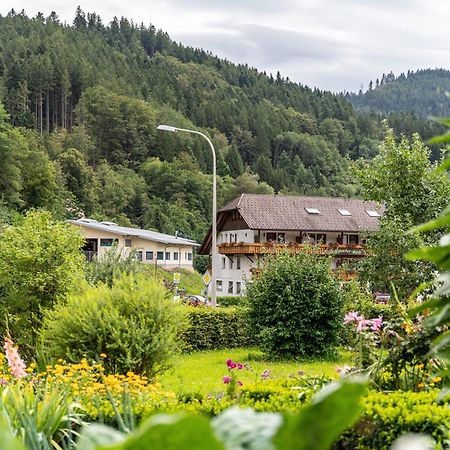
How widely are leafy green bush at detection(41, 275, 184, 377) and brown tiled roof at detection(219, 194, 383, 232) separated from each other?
4217 centimetres

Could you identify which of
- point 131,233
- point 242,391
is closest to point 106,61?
point 131,233

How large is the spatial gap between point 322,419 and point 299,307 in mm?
22273

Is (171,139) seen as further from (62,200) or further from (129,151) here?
(62,200)

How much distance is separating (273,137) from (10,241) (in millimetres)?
129206

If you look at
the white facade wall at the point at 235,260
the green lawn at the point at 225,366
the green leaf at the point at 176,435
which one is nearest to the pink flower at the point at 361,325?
the green lawn at the point at 225,366

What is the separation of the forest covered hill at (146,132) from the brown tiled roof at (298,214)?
64.3 ft

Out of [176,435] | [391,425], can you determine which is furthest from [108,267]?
[176,435]

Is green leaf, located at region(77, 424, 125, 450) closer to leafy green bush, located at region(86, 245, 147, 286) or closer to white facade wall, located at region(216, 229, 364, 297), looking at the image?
leafy green bush, located at region(86, 245, 147, 286)

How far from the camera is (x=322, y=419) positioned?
0.80 m

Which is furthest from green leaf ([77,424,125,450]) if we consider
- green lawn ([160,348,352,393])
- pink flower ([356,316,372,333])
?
green lawn ([160,348,352,393])

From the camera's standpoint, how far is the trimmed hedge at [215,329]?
2617 centimetres

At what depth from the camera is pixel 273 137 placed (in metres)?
147

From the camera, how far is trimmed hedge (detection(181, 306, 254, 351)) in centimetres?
2617

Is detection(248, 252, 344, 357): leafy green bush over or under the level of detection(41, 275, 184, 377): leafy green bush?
under
